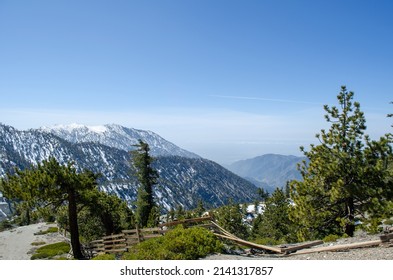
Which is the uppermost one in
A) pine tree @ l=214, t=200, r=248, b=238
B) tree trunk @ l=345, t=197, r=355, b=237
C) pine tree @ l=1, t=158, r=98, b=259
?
pine tree @ l=1, t=158, r=98, b=259

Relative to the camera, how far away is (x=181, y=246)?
12.2 metres

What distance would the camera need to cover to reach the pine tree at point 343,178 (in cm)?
1644

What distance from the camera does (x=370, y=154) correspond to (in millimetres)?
16922

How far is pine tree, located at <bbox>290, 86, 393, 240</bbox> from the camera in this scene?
1644 cm

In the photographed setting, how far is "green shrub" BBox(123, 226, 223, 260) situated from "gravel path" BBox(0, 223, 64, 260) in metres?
27.9

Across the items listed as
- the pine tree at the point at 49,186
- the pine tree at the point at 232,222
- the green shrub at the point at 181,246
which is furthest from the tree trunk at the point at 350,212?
the pine tree at the point at 232,222

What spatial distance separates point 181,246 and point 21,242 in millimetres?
41529

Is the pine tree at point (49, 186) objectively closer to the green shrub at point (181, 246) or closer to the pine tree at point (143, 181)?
the green shrub at point (181, 246)

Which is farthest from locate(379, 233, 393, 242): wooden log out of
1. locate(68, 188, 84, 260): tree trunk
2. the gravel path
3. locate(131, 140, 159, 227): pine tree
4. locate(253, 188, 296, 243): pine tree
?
the gravel path

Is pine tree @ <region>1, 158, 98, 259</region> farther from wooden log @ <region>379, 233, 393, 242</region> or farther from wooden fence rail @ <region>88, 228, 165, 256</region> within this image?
wooden log @ <region>379, 233, 393, 242</region>

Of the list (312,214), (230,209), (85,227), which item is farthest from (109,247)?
(230,209)

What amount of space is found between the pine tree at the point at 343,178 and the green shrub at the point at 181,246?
696 centimetres

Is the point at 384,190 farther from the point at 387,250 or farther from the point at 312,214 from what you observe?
the point at 387,250

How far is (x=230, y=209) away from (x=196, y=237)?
44911 mm
